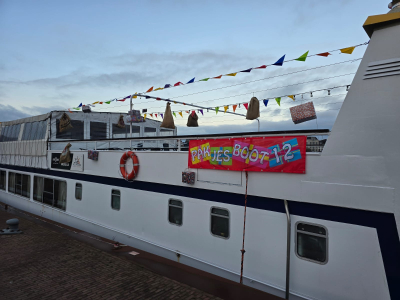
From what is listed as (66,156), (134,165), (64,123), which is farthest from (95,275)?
(64,123)

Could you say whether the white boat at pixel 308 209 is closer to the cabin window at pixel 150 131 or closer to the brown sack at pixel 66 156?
the brown sack at pixel 66 156

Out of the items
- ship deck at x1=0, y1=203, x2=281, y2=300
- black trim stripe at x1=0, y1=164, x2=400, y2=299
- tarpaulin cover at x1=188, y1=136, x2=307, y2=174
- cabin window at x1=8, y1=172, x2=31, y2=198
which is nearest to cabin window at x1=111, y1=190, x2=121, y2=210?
ship deck at x1=0, y1=203, x2=281, y2=300

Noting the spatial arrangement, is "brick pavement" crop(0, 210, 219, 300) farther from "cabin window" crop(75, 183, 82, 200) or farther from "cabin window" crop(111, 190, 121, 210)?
"cabin window" crop(75, 183, 82, 200)

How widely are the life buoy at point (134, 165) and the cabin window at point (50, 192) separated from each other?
14.5ft

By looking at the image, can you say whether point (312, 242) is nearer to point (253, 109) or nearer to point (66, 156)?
point (253, 109)

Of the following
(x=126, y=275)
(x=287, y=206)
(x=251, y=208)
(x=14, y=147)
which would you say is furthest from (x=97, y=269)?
(x=14, y=147)

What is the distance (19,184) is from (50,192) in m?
4.14

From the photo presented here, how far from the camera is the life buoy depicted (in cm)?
868

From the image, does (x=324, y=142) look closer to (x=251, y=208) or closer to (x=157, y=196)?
(x=251, y=208)

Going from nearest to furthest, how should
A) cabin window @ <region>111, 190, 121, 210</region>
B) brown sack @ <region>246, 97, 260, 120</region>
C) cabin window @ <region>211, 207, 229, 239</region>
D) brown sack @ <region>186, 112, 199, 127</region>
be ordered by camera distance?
cabin window @ <region>211, 207, 229, 239</region> < brown sack @ <region>246, 97, 260, 120</region> < cabin window @ <region>111, 190, 121, 210</region> < brown sack @ <region>186, 112, 199, 127</region>

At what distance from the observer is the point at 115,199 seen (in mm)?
9656

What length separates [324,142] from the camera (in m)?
5.43

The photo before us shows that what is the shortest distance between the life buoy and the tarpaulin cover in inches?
90.0

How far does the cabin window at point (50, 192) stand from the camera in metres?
12.1
